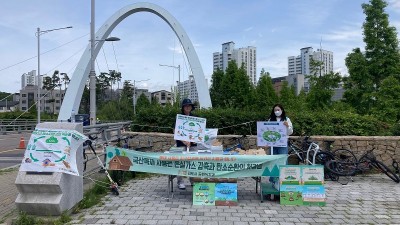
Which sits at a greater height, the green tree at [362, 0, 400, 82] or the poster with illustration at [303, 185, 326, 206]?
the green tree at [362, 0, 400, 82]

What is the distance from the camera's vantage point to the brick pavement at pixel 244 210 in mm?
6055

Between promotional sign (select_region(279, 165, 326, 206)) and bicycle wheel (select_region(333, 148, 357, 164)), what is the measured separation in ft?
9.47

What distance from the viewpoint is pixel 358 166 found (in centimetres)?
959

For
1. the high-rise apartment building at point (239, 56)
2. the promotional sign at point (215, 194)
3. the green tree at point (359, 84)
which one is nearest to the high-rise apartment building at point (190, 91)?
the high-rise apartment building at point (239, 56)

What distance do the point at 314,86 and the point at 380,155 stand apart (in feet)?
41.5

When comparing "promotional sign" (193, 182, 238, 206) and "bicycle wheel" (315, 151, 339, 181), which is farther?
"bicycle wheel" (315, 151, 339, 181)

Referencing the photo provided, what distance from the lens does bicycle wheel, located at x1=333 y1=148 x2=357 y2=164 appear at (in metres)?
9.64

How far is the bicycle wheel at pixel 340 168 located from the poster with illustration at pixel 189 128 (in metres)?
3.43

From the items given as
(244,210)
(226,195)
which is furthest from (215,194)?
(244,210)

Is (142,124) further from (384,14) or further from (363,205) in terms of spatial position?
(384,14)

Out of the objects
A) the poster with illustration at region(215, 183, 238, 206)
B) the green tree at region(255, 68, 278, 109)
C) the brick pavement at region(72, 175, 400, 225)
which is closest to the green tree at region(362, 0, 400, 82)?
the green tree at region(255, 68, 278, 109)

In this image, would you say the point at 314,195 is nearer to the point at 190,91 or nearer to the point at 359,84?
the point at 359,84

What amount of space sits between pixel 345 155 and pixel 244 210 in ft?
14.8

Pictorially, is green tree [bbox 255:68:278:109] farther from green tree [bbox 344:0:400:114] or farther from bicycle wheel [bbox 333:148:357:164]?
bicycle wheel [bbox 333:148:357:164]
